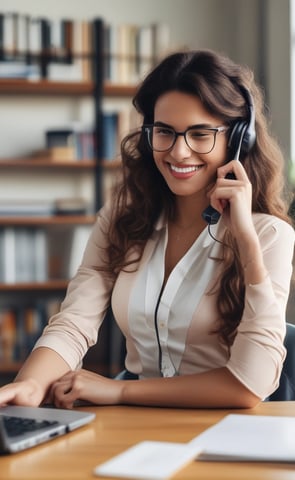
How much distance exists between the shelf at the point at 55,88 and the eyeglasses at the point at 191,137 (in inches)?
98.0

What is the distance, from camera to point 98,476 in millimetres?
945

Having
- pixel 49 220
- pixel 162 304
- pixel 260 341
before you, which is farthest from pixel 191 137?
pixel 49 220

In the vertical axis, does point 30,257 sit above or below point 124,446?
below

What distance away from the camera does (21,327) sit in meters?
4.10

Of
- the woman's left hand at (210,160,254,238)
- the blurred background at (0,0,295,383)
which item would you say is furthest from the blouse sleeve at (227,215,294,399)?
the blurred background at (0,0,295,383)

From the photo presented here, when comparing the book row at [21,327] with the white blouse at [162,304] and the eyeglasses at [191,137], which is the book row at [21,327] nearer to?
the white blouse at [162,304]

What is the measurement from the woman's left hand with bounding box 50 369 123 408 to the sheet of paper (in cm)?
32

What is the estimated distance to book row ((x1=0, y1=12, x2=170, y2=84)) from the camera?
4055 mm

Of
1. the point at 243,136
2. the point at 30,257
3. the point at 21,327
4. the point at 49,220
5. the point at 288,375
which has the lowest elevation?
the point at 21,327

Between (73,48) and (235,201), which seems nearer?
(235,201)

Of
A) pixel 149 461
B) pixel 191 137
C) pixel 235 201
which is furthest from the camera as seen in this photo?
pixel 191 137

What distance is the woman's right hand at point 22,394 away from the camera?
1.35 m

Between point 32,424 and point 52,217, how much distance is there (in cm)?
299

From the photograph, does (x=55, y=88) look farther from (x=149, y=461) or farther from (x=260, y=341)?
(x=149, y=461)
